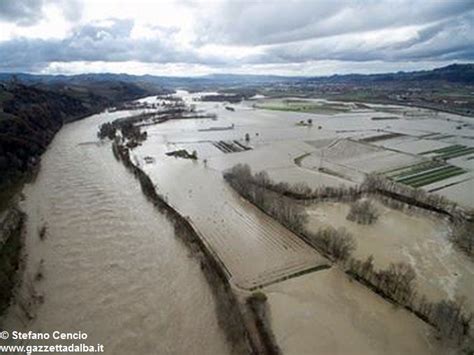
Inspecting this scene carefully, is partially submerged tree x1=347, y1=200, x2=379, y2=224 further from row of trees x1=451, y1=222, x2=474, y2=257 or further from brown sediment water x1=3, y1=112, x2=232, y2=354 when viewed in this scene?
brown sediment water x1=3, y1=112, x2=232, y2=354

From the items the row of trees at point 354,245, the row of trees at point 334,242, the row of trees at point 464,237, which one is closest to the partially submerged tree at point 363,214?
the row of trees at point 354,245

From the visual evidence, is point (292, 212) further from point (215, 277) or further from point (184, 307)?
point (184, 307)

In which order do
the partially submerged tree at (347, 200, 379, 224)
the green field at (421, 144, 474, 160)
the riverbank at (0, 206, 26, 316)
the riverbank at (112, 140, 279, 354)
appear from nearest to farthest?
the riverbank at (112, 140, 279, 354) < the riverbank at (0, 206, 26, 316) < the partially submerged tree at (347, 200, 379, 224) < the green field at (421, 144, 474, 160)

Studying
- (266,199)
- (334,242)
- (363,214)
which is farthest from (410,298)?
(266,199)

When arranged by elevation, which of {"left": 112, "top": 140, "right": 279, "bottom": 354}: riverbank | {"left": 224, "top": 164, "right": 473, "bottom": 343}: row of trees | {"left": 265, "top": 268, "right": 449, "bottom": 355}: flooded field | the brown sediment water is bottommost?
the brown sediment water

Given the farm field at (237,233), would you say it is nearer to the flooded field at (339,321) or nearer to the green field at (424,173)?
the flooded field at (339,321)

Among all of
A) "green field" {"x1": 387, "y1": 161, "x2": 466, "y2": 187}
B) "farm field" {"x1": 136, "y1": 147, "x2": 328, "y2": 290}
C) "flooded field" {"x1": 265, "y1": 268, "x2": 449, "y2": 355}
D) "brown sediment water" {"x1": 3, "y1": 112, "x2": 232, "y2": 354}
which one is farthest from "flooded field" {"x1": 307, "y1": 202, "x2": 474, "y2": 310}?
"brown sediment water" {"x1": 3, "y1": 112, "x2": 232, "y2": 354}

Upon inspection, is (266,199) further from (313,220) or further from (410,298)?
(410,298)

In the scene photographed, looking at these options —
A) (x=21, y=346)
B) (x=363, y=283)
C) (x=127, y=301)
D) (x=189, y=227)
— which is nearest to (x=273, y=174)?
(x=189, y=227)
